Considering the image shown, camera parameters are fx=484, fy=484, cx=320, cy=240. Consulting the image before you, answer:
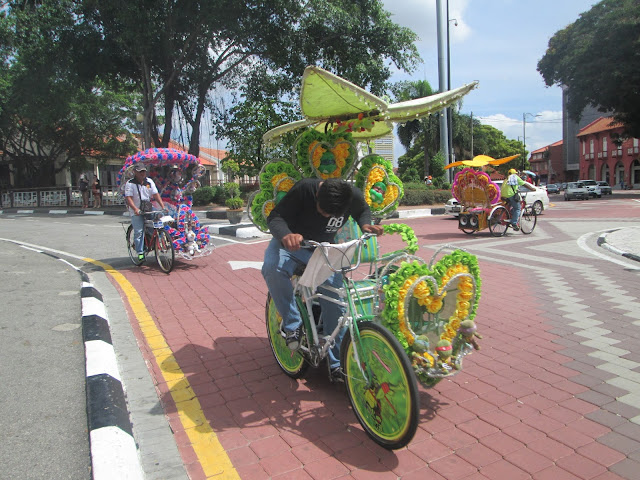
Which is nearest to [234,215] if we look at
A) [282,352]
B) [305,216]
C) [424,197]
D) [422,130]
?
[282,352]

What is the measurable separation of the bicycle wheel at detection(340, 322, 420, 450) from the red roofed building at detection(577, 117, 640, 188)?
58.1 meters

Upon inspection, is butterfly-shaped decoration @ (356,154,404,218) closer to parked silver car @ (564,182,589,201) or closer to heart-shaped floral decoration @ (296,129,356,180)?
heart-shaped floral decoration @ (296,129,356,180)

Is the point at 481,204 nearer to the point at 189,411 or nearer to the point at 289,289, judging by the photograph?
the point at 289,289

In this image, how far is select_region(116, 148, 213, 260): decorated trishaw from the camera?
316 inches

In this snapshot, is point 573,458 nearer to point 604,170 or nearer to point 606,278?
point 606,278

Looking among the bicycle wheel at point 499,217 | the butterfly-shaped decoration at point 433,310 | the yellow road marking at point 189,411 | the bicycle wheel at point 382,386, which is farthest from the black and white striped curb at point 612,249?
the yellow road marking at point 189,411

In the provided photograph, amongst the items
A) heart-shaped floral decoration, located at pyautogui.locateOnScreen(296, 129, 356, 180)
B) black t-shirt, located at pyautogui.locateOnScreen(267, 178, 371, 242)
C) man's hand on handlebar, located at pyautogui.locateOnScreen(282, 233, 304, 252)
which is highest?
heart-shaped floral decoration, located at pyautogui.locateOnScreen(296, 129, 356, 180)

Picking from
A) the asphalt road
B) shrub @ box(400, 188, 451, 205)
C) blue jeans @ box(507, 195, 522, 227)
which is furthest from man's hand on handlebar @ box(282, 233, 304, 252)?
shrub @ box(400, 188, 451, 205)

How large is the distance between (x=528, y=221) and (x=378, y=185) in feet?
30.8

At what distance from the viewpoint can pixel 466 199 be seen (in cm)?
1239

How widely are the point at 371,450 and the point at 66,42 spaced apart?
22200mm

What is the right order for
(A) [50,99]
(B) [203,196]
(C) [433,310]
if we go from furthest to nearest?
(B) [203,196], (A) [50,99], (C) [433,310]

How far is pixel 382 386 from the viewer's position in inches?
104

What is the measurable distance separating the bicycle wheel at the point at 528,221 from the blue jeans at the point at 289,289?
10286mm
